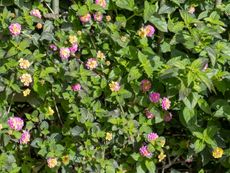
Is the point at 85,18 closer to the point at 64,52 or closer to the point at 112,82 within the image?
the point at 64,52

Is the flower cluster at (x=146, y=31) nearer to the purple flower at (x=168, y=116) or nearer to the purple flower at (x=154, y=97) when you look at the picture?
the purple flower at (x=154, y=97)

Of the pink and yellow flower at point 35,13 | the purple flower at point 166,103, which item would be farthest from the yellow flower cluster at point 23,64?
the purple flower at point 166,103

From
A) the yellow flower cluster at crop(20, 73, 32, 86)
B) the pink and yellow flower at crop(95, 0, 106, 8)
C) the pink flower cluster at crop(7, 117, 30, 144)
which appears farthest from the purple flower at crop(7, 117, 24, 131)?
the pink and yellow flower at crop(95, 0, 106, 8)

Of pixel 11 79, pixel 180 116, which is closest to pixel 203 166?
pixel 180 116

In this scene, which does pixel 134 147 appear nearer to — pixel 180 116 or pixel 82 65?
pixel 180 116

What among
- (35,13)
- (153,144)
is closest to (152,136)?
(153,144)

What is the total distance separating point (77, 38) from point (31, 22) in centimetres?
24

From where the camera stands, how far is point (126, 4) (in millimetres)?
2533

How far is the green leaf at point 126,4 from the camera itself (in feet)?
8.25

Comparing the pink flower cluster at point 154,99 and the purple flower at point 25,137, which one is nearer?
the pink flower cluster at point 154,99

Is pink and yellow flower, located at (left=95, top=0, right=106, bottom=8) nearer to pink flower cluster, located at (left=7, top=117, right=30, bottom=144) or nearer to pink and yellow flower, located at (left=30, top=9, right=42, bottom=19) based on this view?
pink and yellow flower, located at (left=30, top=9, right=42, bottom=19)

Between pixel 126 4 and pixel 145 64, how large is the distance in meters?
0.31

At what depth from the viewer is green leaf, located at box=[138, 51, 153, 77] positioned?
2479mm

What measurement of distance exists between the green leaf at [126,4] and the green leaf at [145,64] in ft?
0.73
